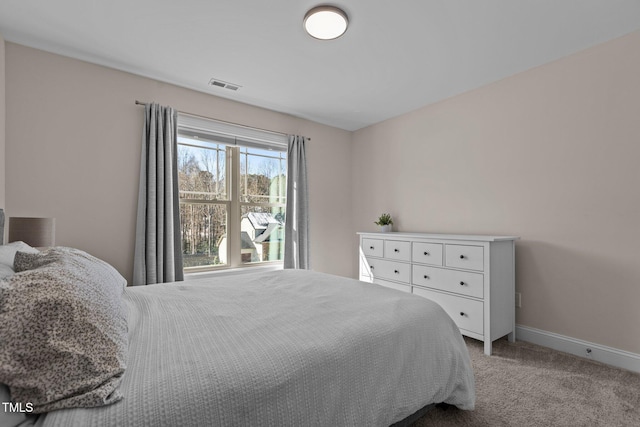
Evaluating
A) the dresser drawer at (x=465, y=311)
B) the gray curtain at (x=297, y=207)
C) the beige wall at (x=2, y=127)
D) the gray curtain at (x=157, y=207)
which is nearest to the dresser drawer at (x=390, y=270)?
the dresser drawer at (x=465, y=311)

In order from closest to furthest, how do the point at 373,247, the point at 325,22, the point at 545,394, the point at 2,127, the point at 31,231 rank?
the point at 545,394 < the point at 31,231 < the point at 325,22 < the point at 2,127 < the point at 373,247

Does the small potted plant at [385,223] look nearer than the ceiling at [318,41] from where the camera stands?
No

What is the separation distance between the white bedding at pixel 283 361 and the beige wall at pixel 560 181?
164 centimetres

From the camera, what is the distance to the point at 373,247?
3615 millimetres

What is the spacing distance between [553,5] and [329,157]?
2.89 meters

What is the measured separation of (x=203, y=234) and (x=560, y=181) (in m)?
3.62

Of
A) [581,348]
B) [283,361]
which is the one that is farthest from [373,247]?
[283,361]

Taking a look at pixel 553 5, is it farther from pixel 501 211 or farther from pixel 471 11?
pixel 501 211

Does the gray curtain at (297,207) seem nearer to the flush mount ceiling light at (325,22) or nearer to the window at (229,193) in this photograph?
the window at (229,193)

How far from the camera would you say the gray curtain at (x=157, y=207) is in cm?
286

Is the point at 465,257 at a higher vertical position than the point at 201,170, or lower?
lower

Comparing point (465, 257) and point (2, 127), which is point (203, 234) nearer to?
point (2, 127)

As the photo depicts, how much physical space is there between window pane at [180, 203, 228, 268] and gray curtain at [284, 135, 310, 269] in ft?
2.65

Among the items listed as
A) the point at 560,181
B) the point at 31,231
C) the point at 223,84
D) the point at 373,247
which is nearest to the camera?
the point at 31,231
